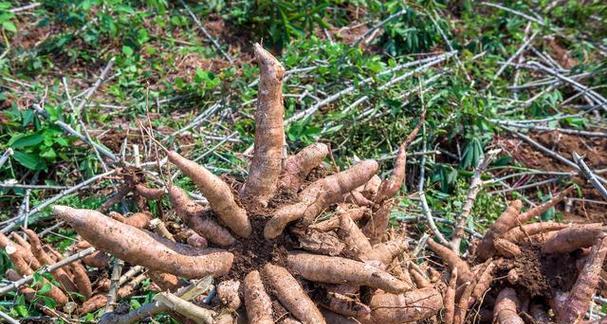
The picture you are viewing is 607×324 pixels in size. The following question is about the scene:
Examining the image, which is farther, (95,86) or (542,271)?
(95,86)

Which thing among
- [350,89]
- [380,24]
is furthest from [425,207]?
[380,24]

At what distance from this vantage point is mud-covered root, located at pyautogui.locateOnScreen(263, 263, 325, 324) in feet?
5.73

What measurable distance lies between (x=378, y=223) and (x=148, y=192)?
0.75 m

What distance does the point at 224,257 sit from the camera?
1817 millimetres

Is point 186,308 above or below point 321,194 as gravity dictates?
below

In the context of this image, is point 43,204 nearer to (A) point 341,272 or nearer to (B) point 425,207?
(A) point 341,272

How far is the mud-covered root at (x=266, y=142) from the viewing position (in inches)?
72.9

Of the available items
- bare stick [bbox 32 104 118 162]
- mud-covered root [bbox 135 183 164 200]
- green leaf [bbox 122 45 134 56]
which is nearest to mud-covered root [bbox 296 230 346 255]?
mud-covered root [bbox 135 183 164 200]

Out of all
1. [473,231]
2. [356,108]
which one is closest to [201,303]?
[473,231]

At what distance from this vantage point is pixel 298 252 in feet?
6.13

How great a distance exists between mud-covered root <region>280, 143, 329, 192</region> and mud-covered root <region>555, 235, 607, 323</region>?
85 cm

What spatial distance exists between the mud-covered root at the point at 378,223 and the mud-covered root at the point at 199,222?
48 centimetres

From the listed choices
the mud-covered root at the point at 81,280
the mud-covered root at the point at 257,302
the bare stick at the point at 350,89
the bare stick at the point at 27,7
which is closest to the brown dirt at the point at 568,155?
the bare stick at the point at 350,89

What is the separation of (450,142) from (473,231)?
2.50ft
